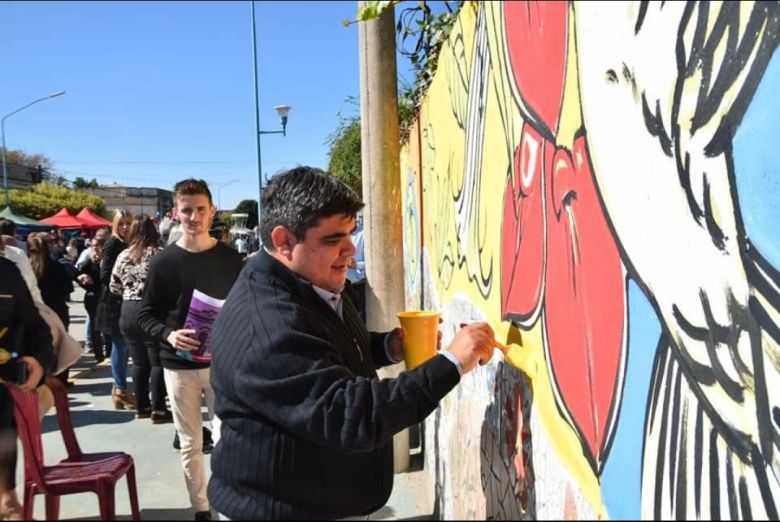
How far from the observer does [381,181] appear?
14.8ft

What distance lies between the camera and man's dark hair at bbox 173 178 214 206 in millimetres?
3754

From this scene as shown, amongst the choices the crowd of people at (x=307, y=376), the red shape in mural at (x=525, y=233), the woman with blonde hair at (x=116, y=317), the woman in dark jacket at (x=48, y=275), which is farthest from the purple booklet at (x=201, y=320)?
the woman in dark jacket at (x=48, y=275)

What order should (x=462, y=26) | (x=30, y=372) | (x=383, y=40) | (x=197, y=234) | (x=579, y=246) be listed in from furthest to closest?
(x=383, y=40) < (x=197, y=234) < (x=30, y=372) < (x=462, y=26) < (x=579, y=246)

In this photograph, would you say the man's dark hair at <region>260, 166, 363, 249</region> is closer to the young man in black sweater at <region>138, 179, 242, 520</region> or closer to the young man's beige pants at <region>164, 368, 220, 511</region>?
the young man in black sweater at <region>138, 179, 242, 520</region>

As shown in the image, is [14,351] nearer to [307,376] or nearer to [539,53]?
[307,376]

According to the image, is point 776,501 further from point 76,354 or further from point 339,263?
point 76,354

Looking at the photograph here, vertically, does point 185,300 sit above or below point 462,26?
below

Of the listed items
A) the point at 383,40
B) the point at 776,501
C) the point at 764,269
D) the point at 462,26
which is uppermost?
the point at 383,40

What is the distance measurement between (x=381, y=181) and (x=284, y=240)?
2.77 metres

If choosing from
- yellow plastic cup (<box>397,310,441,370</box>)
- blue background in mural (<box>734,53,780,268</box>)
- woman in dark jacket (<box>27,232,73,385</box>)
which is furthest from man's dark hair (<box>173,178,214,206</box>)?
woman in dark jacket (<box>27,232,73,385</box>)

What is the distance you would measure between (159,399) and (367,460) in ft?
14.5

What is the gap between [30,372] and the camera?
9.99 feet

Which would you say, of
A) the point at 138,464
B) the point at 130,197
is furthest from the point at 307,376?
the point at 130,197

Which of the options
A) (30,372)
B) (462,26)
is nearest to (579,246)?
(462,26)
